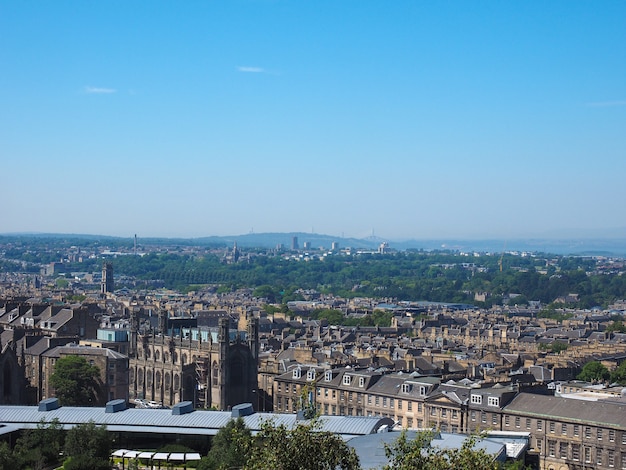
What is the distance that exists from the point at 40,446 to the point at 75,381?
18606mm

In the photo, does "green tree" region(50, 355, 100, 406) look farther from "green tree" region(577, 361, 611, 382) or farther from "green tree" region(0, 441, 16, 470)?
"green tree" region(577, 361, 611, 382)

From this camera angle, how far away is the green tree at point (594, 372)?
8944cm

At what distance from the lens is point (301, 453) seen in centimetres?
2875

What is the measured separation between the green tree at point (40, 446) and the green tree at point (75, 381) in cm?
1430

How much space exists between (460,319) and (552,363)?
6697 cm

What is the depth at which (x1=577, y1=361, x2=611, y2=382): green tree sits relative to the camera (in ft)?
293

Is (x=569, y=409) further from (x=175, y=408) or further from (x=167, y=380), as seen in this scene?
(x=167, y=380)

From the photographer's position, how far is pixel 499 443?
175ft

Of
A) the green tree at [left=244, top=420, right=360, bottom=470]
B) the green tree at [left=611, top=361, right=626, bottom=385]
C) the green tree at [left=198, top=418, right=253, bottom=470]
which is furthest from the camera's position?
the green tree at [left=611, top=361, right=626, bottom=385]

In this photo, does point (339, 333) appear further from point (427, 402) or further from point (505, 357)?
point (427, 402)

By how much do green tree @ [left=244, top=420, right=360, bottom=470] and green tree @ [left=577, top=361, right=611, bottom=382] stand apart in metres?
63.2

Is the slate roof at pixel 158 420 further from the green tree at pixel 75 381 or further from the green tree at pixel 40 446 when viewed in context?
the green tree at pixel 75 381

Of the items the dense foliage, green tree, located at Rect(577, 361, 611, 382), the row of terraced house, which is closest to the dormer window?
the row of terraced house

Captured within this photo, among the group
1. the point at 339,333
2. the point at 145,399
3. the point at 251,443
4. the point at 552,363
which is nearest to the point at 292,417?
the point at 145,399
